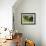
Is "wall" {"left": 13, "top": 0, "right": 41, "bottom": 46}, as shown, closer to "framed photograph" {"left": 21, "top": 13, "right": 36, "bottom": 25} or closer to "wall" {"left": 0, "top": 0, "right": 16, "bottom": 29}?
"framed photograph" {"left": 21, "top": 13, "right": 36, "bottom": 25}

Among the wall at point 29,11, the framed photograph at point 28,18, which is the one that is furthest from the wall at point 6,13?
the framed photograph at point 28,18

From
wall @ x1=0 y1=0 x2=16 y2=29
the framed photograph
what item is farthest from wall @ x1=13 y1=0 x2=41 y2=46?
wall @ x1=0 y1=0 x2=16 y2=29

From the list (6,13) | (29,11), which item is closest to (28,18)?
(29,11)

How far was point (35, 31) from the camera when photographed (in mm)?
5613

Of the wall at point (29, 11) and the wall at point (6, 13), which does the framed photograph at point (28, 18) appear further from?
the wall at point (6, 13)

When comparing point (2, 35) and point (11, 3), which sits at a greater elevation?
point (11, 3)

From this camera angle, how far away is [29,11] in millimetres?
5570

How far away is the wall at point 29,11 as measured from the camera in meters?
5.57

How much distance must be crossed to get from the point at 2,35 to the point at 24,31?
2008 mm

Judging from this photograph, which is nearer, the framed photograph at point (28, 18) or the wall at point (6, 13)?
the wall at point (6, 13)

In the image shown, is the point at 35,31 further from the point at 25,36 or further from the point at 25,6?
the point at 25,6

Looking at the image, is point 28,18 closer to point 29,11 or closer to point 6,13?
point 29,11

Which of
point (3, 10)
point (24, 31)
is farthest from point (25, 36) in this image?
point (3, 10)

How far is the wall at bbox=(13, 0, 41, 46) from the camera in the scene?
557 cm
